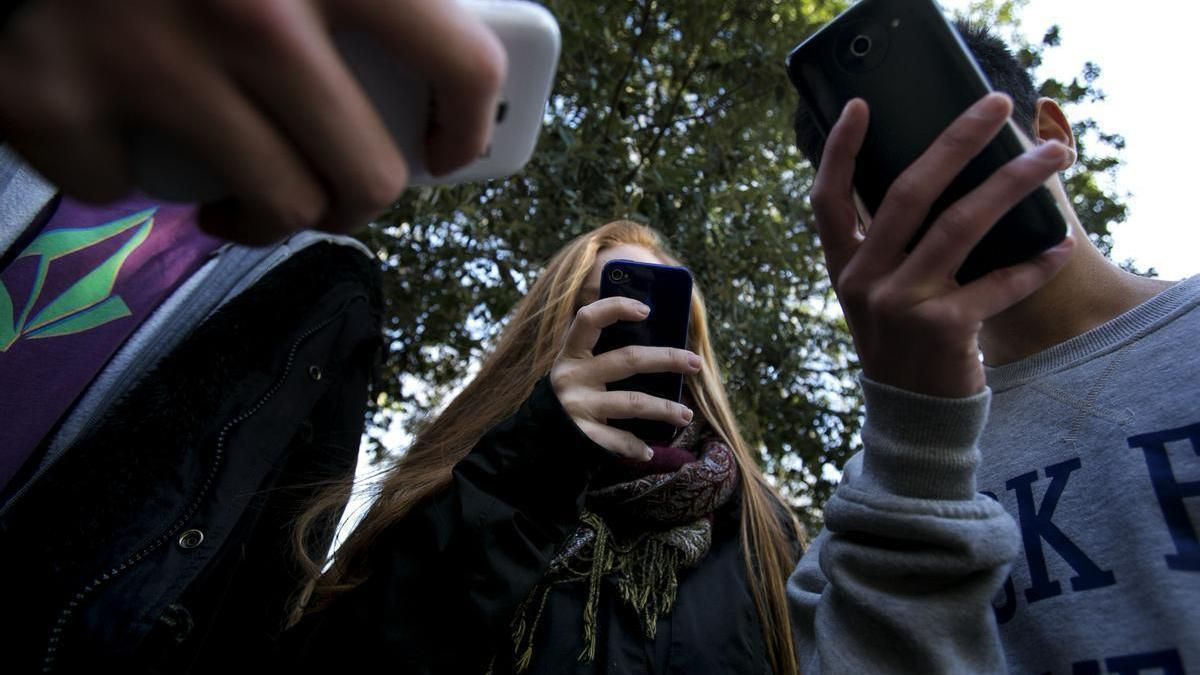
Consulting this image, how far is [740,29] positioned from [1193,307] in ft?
10.6

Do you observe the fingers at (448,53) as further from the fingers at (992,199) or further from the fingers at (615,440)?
the fingers at (615,440)

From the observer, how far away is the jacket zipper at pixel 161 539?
3.70 feet

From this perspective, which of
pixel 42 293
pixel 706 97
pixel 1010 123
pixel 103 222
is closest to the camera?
pixel 1010 123

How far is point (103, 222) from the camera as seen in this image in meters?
1.50

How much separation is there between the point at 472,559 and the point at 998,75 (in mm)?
1492

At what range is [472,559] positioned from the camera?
1298 mm

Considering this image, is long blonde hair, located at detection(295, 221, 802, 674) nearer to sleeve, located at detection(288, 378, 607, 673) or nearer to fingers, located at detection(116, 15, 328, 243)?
sleeve, located at detection(288, 378, 607, 673)

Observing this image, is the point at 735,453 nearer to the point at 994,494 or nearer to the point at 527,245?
the point at 994,494

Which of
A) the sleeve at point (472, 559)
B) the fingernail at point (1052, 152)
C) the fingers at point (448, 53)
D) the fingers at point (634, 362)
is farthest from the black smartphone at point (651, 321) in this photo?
the fingers at point (448, 53)

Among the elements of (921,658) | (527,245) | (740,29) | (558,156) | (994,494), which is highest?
(740,29)

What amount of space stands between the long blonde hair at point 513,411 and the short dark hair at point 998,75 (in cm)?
56

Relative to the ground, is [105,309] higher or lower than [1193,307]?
higher

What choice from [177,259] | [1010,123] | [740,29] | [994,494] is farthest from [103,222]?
[740,29]

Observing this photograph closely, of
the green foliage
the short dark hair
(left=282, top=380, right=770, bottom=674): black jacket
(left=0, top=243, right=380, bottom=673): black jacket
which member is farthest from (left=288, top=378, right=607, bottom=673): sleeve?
the green foliage
